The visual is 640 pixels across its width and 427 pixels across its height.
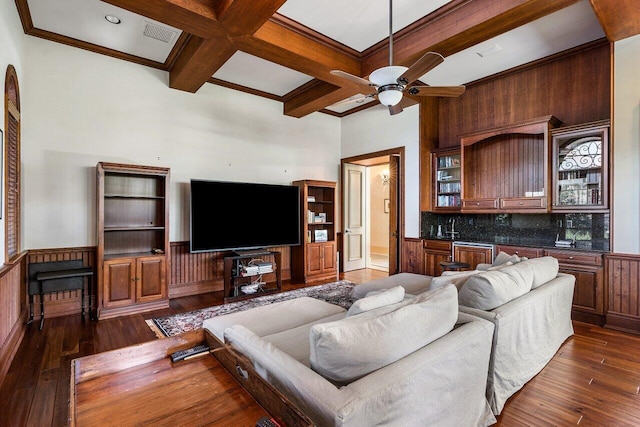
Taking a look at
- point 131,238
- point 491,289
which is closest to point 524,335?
point 491,289

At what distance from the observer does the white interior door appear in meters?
6.83

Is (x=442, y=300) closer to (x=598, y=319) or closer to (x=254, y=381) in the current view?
(x=254, y=381)

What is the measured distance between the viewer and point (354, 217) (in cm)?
703

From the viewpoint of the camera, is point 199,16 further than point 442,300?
Yes

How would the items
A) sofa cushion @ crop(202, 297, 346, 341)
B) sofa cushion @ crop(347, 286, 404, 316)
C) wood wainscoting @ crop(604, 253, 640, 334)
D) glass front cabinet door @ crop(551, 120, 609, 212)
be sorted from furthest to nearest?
glass front cabinet door @ crop(551, 120, 609, 212), wood wainscoting @ crop(604, 253, 640, 334), sofa cushion @ crop(202, 297, 346, 341), sofa cushion @ crop(347, 286, 404, 316)

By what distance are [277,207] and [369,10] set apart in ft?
10.2

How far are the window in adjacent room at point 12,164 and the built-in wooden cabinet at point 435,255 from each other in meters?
5.24

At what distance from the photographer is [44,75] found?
3.77 metres

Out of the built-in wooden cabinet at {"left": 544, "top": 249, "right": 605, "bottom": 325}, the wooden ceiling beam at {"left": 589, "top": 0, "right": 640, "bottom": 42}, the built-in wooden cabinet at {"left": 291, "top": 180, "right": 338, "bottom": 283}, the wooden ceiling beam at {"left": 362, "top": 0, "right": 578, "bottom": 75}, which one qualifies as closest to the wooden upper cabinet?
the built-in wooden cabinet at {"left": 544, "top": 249, "right": 605, "bottom": 325}

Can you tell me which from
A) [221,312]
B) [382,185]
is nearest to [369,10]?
[221,312]

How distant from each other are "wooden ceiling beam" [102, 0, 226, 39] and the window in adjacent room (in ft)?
4.42

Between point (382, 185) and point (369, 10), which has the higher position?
point (369, 10)

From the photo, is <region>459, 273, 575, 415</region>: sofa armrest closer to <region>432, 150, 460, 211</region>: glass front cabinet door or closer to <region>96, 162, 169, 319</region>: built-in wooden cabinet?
<region>432, 150, 460, 211</region>: glass front cabinet door

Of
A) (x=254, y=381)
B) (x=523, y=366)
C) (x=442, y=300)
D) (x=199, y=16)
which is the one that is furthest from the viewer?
(x=199, y=16)
